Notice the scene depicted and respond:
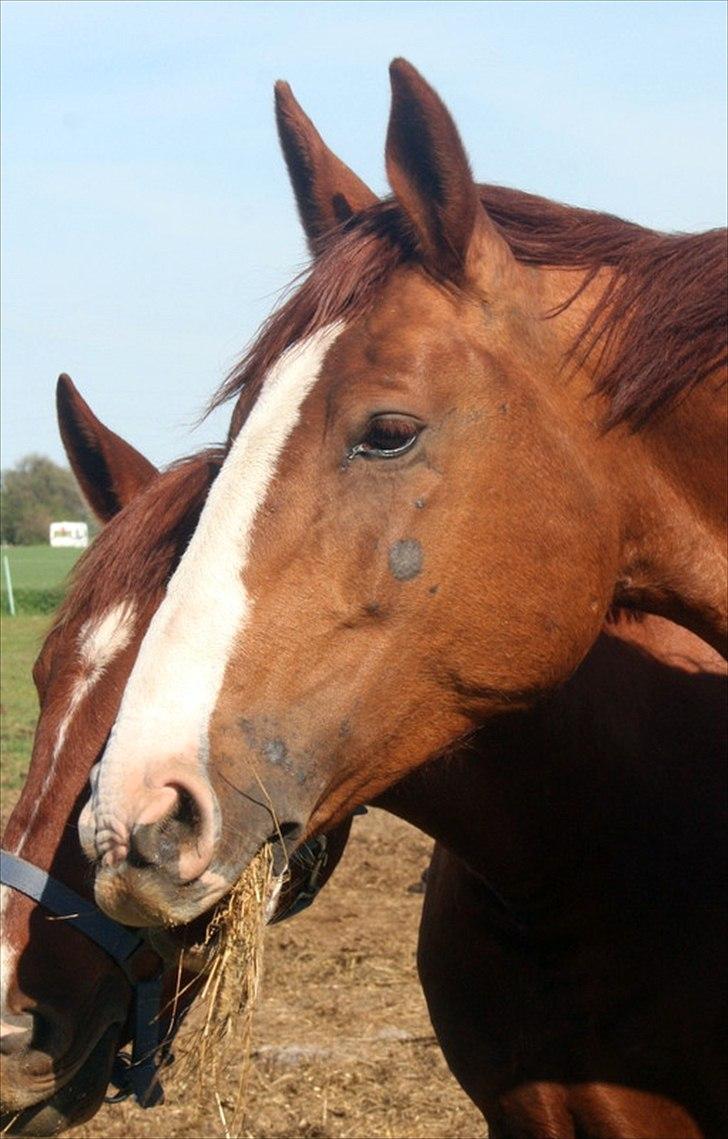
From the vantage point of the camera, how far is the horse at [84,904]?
309 centimetres

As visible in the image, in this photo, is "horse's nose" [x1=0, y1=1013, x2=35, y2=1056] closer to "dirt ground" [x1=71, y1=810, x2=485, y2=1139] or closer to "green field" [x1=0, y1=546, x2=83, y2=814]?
"green field" [x1=0, y1=546, x2=83, y2=814]

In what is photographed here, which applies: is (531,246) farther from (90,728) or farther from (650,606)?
(90,728)

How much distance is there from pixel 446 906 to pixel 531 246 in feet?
5.69

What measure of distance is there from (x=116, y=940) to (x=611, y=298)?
1.75m

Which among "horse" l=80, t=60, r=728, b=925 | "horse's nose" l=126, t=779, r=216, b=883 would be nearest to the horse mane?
"horse" l=80, t=60, r=728, b=925

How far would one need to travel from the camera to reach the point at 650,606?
284 centimetres

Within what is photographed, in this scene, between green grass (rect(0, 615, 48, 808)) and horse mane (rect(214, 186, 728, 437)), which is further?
green grass (rect(0, 615, 48, 808))

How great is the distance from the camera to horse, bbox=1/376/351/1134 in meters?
3.09

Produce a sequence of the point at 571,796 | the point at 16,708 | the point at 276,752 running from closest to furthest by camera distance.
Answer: the point at 276,752 < the point at 571,796 < the point at 16,708

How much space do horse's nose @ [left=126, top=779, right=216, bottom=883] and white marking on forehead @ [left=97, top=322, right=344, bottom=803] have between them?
0.05 metres

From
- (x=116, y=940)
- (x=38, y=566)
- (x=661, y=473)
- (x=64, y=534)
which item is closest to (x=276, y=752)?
(x=661, y=473)

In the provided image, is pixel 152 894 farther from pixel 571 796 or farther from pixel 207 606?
pixel 571 796

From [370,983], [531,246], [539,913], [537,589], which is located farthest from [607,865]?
[370,983]

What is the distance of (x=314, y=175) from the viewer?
10.2 feet
